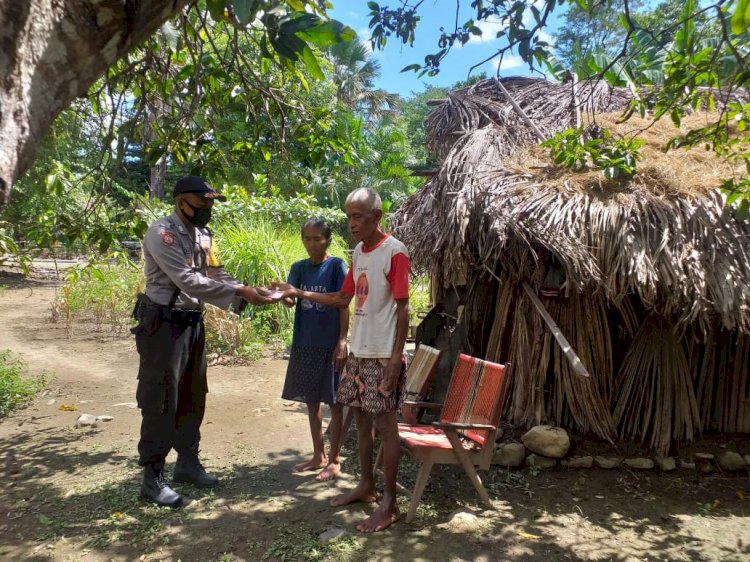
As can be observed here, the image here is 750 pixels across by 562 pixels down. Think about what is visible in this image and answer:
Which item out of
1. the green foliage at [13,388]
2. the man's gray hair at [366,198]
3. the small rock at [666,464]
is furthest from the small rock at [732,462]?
the green foliage at [13,388]

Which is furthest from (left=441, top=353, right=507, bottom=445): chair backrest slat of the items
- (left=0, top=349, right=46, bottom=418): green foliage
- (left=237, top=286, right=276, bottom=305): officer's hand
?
(left=0, top=349, right=46, bottom=418): green foliage

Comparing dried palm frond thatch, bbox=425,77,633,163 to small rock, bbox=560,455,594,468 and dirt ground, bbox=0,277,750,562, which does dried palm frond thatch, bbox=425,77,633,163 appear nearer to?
small rock, bbox=560,455,594,468

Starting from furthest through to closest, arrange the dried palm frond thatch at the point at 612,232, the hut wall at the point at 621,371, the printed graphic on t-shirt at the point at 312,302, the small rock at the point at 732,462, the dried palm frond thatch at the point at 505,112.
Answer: the dried palm frond thatch at the point at 505,112
the hut wall at the point at 621,371
the small rock at the point at 732,462
the dried palm frond thatch at the point at 612,232
the printed graphic on t-shirt at the point at 312,302

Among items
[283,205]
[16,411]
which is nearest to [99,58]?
[16,411]

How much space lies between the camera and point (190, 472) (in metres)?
3.88

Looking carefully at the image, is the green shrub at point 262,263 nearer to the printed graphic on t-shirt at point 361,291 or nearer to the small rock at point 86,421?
the small rock at point 86,421

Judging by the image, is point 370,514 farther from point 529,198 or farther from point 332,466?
point 529,198

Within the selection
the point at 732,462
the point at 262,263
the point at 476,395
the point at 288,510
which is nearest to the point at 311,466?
the point at 288,510

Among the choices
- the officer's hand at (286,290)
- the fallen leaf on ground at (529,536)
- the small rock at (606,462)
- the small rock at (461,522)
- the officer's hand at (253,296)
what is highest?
the officer's hand at (286,290)

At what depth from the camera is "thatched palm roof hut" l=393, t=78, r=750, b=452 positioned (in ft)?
14.6

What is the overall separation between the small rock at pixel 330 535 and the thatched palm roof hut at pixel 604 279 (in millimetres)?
2409

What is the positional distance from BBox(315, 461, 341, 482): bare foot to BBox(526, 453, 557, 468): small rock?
1.63 metres

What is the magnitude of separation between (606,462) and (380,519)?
2383 mm

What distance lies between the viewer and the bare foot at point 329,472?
411cm
